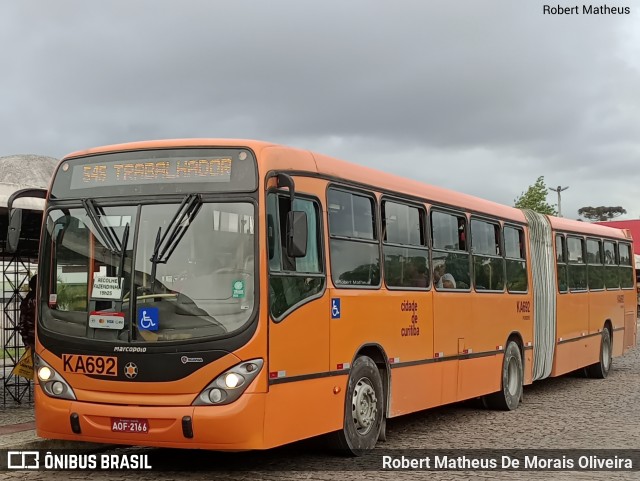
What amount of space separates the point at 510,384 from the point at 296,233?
7.22 m

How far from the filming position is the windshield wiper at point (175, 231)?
26.1 feet

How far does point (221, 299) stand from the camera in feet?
25.6

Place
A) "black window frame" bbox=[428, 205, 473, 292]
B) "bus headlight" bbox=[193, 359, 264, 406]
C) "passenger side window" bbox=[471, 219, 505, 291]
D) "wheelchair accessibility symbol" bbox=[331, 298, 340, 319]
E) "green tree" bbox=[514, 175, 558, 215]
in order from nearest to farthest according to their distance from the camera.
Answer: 1. "bus headlight" bbox=[193, 359, 264, 406]
2. "wheelchair accessibility symbol" bbox=[331, 298, 340, 319]
3. "black window frame" bbox=[428, 205, 473, 292]
4. "passenger side window" bbox=[471, 219, 505, 291]
5. "green tree" bbox=[514, 175, 558, 215]

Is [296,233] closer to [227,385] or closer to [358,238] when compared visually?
[227,385]

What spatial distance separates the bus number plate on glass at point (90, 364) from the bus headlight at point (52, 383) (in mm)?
140

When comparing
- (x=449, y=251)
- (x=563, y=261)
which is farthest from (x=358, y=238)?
(x=563, y=261)

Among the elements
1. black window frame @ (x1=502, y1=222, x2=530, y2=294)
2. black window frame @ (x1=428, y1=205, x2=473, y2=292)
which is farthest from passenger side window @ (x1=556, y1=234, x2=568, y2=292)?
black window frame @ (x1=428, y1=205, x2=473, y2=292)

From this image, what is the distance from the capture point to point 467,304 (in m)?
12.5

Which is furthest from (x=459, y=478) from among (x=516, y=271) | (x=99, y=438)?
(x=516, y=271)

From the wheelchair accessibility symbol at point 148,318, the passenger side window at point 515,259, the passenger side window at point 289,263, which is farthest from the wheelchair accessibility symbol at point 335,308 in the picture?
the passenger side window at point 515,259

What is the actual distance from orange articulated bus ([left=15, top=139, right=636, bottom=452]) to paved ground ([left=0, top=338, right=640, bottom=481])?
470mm

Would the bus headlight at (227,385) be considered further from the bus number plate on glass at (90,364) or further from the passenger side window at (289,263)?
the bus number plate on glass at (90,364)

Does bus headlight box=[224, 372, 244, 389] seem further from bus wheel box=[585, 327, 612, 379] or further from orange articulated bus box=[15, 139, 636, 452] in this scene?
bus wheel box=[585, 327, 612, 379]

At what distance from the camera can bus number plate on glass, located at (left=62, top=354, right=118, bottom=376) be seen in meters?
8.00
